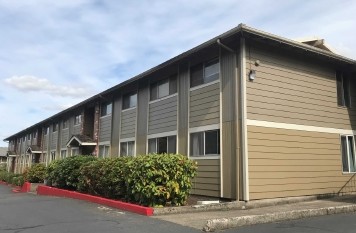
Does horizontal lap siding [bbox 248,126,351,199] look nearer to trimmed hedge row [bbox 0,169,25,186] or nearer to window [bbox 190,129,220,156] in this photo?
window [bbox 190,129,220,156]

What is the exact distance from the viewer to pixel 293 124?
14805 millimetres

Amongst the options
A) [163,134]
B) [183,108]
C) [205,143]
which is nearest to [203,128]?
[205,143]

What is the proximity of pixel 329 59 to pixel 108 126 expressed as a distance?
1343 centimetres

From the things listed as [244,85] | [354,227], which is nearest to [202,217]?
A: [354,227]

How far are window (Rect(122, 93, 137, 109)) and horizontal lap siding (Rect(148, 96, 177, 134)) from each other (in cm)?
213

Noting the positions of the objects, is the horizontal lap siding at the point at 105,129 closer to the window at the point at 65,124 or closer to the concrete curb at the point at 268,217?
the window at the point at 65,124

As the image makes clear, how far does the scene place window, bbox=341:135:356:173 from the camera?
1650 centimetres

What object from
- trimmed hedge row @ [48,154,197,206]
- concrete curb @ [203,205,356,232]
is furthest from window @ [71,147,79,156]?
concrete curb @ [203,205,356,232]

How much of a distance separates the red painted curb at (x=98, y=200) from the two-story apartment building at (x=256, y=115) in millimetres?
3352

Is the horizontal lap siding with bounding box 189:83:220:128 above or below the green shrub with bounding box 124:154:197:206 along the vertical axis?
above

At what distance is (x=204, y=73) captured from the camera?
51.4 feet

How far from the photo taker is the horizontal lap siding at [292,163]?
1339 cm

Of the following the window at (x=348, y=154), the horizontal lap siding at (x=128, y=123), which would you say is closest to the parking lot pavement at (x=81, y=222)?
the horizontal lap siding at (x=128, y=123)

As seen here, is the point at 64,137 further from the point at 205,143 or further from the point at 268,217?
the point at 268,217
